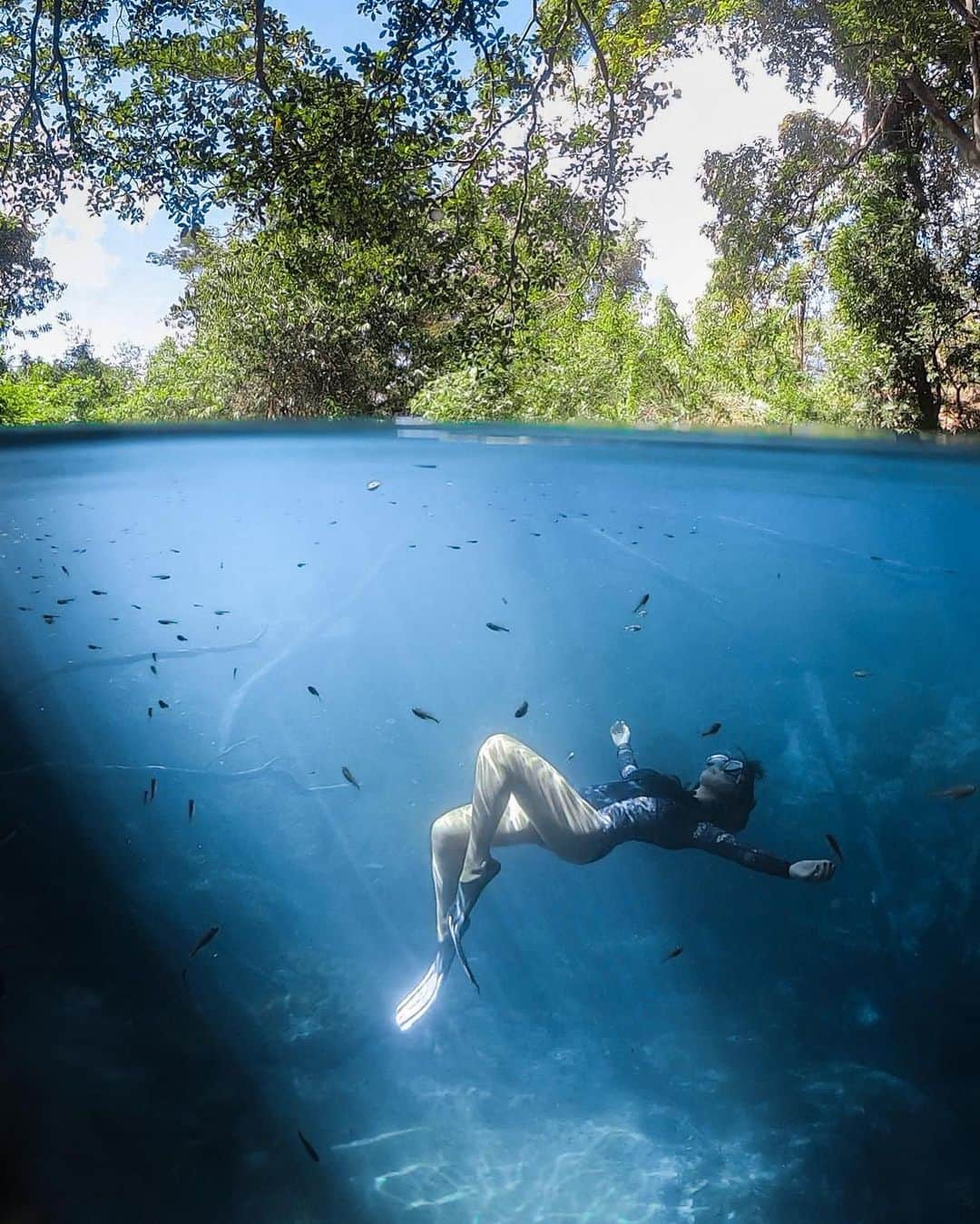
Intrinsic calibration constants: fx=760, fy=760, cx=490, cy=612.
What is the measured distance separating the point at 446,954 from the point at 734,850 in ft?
7.88

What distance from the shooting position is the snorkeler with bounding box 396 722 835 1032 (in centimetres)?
493

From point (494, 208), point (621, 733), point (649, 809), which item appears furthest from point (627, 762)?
point (494, 208)

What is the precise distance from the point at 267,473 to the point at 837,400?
274 inches

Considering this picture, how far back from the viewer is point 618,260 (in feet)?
15.4

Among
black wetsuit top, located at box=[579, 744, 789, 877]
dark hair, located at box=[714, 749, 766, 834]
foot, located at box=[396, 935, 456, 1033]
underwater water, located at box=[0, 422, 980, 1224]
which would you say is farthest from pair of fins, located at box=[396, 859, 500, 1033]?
dark hair, located at box=[714, 749, 766, 834]

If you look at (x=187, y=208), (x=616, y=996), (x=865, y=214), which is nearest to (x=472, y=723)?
(x=616, y=996)

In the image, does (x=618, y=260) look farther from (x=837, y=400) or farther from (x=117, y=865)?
Result: (x=117, y=865)

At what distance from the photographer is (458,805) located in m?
6.51

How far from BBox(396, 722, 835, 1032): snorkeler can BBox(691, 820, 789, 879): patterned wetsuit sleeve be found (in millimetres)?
20

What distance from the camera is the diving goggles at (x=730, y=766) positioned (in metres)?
5.20

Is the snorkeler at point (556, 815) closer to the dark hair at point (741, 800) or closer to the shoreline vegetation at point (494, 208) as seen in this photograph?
the dark hair at point (741, 800)

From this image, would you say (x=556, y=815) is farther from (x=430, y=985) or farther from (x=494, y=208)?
(x=494, y=208)

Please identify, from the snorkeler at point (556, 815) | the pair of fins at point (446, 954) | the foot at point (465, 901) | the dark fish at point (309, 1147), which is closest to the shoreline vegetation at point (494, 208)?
the snorkeler at point (556, 815)

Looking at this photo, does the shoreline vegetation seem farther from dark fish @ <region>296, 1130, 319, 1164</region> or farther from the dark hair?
dark fish @ <region>296, 1130, 319, 1164</region>
